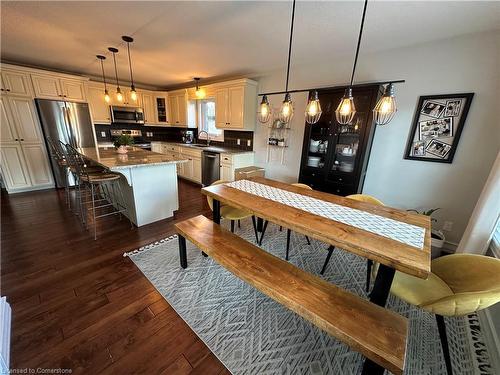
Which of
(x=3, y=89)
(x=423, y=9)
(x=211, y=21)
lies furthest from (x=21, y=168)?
(x=423, y=9)

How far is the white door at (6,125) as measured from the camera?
11.2 feet

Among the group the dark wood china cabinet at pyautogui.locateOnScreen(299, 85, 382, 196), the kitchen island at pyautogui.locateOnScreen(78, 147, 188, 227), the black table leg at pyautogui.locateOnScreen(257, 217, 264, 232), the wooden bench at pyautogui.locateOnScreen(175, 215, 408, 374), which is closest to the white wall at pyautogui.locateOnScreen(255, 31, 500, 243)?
the dark wood china cabinet at pyautogui.locateOnScreen(299, 85, 382, 196)

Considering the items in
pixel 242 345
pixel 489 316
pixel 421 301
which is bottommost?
pixel 242 345

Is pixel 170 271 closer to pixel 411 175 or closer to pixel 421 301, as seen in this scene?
pixel 421 301

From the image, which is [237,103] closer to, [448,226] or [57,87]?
[57,87]

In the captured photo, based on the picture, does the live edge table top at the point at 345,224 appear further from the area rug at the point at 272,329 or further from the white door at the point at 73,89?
the white door at the point at 73,89

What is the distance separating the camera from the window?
200 inches

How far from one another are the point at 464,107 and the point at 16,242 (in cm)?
538

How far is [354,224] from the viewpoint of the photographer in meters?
1.40

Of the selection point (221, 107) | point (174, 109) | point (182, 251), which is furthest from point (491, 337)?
point (174, 109)

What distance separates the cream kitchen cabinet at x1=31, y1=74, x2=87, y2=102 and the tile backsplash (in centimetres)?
96

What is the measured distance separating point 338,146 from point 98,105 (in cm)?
539

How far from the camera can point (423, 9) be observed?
5.48 ft

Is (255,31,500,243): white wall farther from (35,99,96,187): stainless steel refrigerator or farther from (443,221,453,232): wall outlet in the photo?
(35,99,96,187): stainless steel refrigerator
